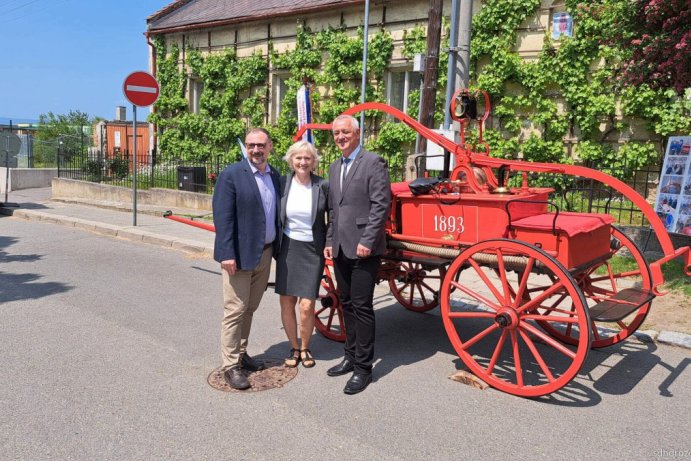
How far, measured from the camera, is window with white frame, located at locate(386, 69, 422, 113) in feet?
49.8

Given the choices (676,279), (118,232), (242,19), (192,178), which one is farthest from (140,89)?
(676,279)

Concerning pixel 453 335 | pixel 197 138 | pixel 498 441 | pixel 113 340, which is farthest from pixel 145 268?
pixel 197 138

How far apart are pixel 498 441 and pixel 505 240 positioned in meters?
1.27

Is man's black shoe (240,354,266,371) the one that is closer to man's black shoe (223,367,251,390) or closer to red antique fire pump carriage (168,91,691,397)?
man's black shoe (223,367,251,390)

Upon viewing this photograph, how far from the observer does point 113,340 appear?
505cm

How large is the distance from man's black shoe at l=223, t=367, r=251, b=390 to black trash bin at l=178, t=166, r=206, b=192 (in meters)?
11.6

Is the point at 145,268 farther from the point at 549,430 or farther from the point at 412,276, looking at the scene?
the point at 549,430

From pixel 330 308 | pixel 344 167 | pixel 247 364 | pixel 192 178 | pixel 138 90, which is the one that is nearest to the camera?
pixel 344 167

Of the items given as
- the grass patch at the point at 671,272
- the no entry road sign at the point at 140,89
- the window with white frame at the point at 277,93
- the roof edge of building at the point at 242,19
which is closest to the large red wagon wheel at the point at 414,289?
the grass patch at the point at 671,272

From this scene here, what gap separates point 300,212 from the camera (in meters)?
4.29

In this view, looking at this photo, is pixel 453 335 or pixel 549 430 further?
pixel 453 335

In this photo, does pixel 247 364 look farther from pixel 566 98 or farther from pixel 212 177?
pixel 566 98

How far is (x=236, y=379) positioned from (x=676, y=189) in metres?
6.67

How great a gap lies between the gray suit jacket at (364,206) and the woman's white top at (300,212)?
0.24 m
